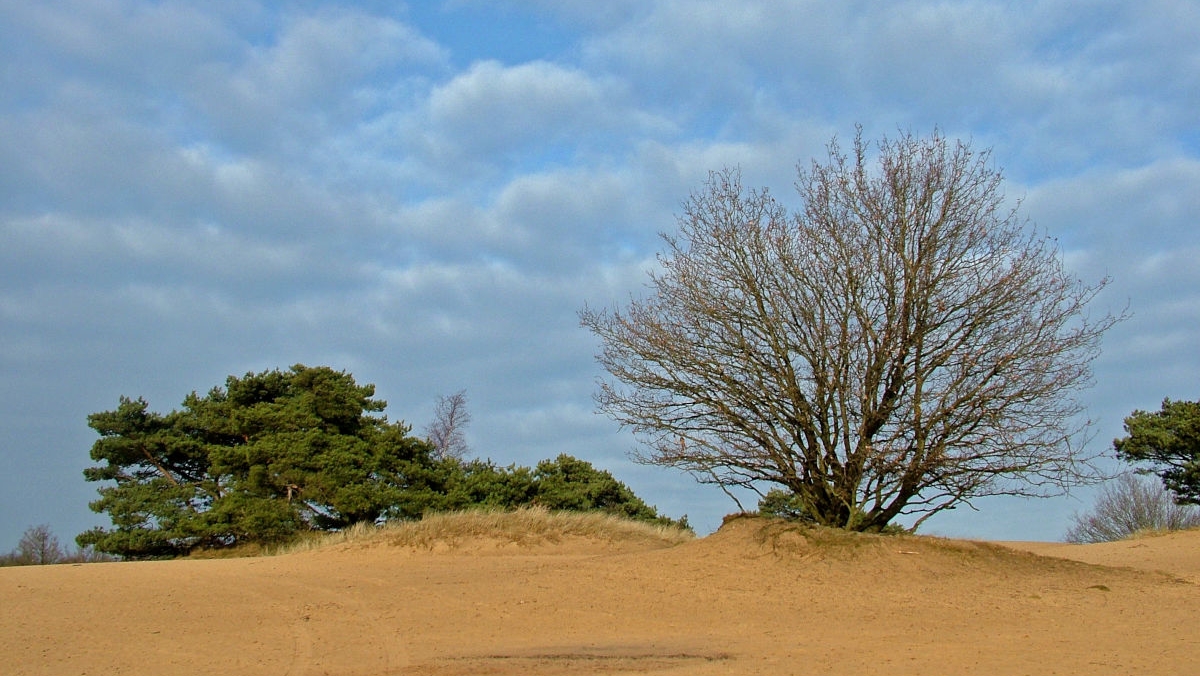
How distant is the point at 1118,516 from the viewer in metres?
38.0

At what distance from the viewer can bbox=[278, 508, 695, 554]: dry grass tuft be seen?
16.8 metres

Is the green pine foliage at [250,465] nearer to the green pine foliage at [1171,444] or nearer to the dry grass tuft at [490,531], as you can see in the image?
the dry grass tuft at [490,531]

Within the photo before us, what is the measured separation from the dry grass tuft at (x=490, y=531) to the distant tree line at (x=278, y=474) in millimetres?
8351

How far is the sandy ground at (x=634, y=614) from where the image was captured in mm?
8773

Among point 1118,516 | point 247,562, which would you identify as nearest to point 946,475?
point 247,562

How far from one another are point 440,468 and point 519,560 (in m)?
15.7

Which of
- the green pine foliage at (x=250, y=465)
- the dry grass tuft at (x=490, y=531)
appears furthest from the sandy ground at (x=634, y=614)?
the green pine foliage at (x=250, y=465)

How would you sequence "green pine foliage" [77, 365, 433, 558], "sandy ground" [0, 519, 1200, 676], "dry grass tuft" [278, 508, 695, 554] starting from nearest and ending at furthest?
"sandy ground" [0, 519, 1200, 676], "dry grass tuft" [278, 508, 695, 554], "green pine foliage" [77, 365, 433, 558]

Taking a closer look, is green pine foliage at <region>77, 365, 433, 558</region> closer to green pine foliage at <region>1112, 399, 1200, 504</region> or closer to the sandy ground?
the sandy ground

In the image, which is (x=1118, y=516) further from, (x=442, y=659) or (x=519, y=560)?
(x=442, y=659)

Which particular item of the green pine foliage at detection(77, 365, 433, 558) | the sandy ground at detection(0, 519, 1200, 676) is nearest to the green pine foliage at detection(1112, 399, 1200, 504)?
the sandy ground at detection(0, 519, 1200, 676)

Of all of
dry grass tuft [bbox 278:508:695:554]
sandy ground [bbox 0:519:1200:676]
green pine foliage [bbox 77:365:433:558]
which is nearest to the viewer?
sandy ground [bbox 0:519:1200:676]

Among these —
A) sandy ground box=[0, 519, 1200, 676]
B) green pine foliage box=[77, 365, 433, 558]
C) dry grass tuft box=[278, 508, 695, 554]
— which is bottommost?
sandy ground box=[0, 519, 1200, 676]

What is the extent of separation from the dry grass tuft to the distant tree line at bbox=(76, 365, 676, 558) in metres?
8.35
